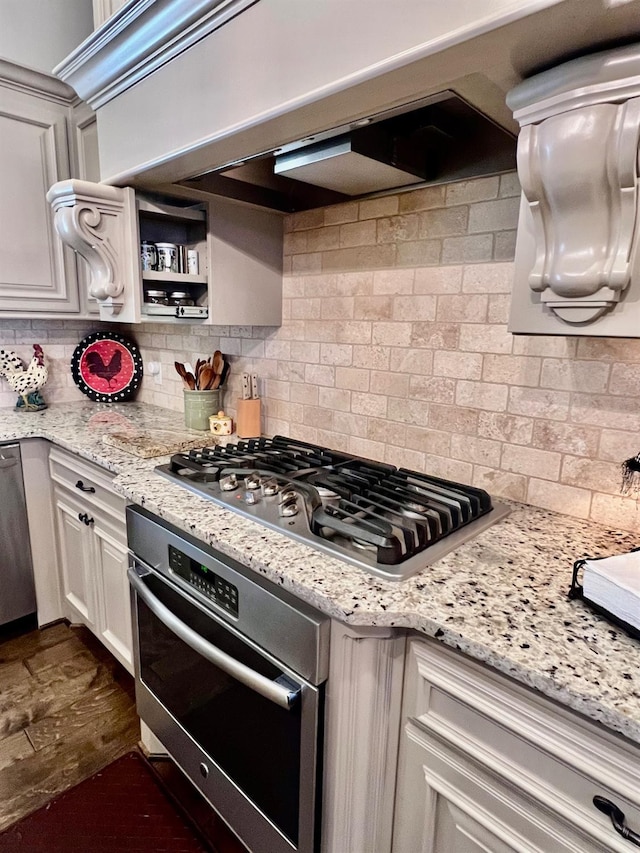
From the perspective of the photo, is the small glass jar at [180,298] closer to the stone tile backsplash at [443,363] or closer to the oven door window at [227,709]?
the stone tile backsplash at [443,363]

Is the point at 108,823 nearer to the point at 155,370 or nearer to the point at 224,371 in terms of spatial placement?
the point at 224,371

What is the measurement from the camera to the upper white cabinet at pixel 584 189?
2.49ft

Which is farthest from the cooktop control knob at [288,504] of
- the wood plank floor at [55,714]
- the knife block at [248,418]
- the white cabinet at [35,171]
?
the white cabinet at [35,171]

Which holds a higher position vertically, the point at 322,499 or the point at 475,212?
the point at 475,212

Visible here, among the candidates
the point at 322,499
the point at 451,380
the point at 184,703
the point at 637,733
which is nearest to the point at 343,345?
the point at 451,380

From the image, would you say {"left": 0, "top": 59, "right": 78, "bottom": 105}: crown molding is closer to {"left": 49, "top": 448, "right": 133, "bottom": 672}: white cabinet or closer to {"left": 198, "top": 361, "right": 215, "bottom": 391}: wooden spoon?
{"left": 198, "top": 361, "right": 215, "bottom": 391}: wooden spoon

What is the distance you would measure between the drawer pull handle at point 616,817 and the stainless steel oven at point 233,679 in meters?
0.45

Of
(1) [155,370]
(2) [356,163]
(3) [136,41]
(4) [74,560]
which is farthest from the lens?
(1) [155,370]

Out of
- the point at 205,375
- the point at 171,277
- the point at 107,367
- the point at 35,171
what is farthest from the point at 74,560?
the point at 35,171

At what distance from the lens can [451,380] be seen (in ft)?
4.56

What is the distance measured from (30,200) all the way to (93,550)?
4.97 ft

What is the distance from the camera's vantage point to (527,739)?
725mm

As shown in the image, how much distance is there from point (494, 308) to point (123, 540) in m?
1.31

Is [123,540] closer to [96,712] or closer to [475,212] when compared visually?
[96,712]
